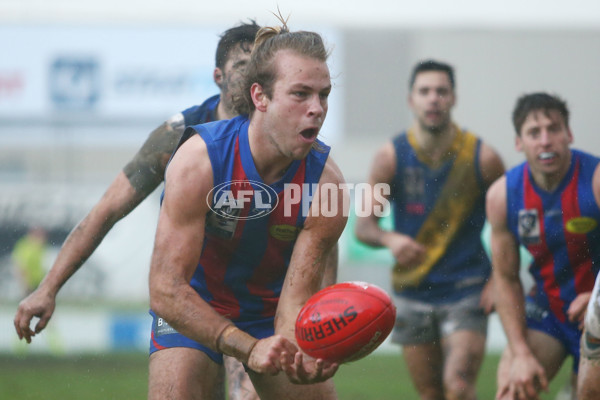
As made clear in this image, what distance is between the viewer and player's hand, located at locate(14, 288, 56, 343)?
4.04 m

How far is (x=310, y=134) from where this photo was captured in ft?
11.3

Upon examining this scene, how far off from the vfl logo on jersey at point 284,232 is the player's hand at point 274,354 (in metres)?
0.60

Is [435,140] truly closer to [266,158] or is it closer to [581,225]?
[581,225]

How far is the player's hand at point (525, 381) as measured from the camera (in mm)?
4375

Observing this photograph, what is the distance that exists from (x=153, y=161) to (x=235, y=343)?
124cm

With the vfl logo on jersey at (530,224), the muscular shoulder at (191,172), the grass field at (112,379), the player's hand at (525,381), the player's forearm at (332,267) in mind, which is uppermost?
the muscular shoulder at (191,172)

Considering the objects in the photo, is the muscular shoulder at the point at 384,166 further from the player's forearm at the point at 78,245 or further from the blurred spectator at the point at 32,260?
the blurred spectator at the point at 32,260

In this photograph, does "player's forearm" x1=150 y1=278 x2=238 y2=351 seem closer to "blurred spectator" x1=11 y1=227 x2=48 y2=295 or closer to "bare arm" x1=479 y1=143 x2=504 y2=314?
"bare arm" x1=479 y1=143 x2=504 y2=314

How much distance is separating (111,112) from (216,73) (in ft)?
42.5

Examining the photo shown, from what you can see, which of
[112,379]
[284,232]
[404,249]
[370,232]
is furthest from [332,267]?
[112,379]

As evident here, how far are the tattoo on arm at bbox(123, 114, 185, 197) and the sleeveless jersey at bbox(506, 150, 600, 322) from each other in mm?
1847

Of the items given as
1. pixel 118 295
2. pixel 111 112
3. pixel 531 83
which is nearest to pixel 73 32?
pixel 111 112

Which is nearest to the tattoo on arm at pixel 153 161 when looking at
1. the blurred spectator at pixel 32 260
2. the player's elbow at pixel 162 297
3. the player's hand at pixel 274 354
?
the player's elbow at pixel 162 297

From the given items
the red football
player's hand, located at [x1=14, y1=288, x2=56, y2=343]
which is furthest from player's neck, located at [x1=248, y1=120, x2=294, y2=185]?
player's hand, located at [x1=14, y1=288, x2=56, y2=343]
